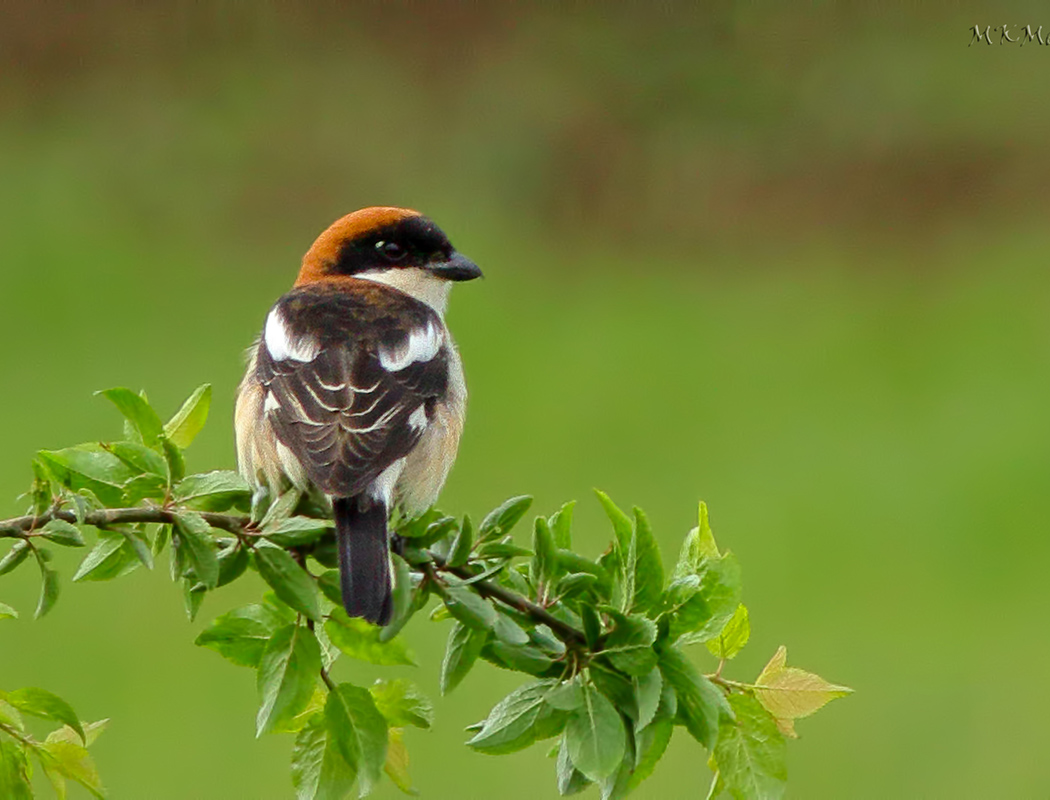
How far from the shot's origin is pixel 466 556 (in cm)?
204

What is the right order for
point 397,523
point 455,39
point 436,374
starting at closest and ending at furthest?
point 397,523
point 436,374
point 455,39

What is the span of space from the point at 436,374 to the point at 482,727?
116 centimetres

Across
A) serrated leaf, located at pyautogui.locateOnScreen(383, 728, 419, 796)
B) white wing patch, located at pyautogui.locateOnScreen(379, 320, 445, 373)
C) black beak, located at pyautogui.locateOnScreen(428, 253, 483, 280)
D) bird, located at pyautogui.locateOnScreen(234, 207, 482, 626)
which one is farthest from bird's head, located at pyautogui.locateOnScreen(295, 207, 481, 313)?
serrated leaf, located at pyautogui.locateOnScreen(383, 728, 419, 796)

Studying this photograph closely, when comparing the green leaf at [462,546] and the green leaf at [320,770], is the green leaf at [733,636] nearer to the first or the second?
the green leaf at [462,546]

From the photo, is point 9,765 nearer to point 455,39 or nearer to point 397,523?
point 397,523

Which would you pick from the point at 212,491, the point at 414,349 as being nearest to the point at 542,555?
the point at 212,491

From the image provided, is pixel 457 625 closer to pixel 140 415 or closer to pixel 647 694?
pixel 647 694

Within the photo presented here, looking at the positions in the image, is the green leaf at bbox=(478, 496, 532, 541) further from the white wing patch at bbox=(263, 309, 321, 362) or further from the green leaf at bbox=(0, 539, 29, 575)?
the white wing patch at bbox=(263, 309, 321, 362)

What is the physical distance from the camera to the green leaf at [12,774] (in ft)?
6.50

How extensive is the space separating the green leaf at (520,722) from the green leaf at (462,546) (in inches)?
7.0

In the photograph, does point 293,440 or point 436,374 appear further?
point 436,374

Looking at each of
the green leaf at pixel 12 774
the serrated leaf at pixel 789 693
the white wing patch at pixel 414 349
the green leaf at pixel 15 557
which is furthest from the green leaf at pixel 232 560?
the white wing patch at pixel 414 349

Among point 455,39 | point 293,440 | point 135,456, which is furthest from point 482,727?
point 455,39

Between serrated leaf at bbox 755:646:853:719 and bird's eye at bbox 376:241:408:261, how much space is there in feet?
6.37
